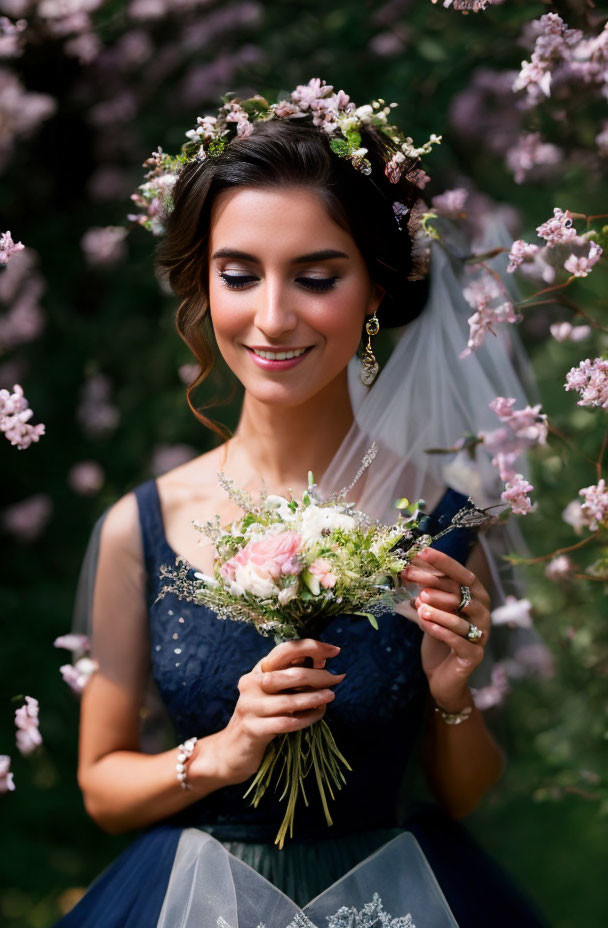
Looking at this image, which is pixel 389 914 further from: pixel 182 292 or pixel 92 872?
pixel 92 872

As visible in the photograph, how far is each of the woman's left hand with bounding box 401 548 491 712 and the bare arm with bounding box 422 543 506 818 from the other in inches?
8.0

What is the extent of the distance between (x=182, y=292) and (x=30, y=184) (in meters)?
1.36

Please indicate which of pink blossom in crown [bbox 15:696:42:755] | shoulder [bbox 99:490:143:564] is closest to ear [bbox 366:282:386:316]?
shoulder [bbox 99:490:143:564]

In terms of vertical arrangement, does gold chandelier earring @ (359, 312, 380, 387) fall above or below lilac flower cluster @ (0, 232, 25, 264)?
below

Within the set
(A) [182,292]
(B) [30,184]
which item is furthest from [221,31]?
(A) [182,292]

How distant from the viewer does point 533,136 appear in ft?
7.63

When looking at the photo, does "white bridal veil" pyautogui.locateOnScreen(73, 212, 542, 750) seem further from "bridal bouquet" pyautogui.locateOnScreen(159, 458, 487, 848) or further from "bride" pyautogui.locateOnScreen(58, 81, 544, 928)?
"bridal bouquet" pyautogui.locateOnScreen(159, 458, 487, 848)

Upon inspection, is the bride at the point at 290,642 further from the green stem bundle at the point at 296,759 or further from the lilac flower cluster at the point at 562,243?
the lilac flower cluster at the point at 562,243

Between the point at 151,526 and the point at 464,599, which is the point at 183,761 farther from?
the point at 464,599

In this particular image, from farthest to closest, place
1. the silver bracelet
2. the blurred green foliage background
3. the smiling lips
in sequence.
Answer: the blurred green foliage background
the silver bracelet
the smiling lips

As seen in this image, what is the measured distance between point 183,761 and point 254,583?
0.49 m

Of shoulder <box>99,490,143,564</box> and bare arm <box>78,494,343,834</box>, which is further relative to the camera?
shoulder <box>99,490,143,564</box>
